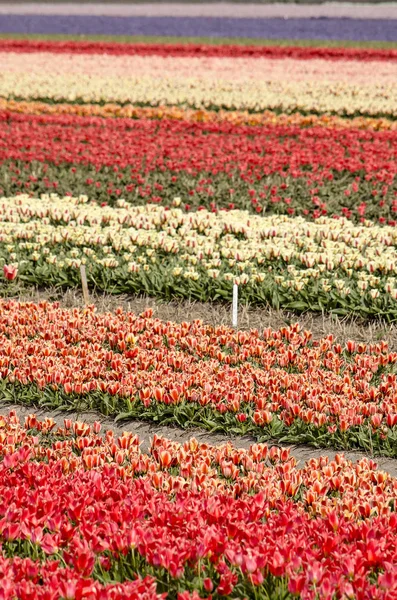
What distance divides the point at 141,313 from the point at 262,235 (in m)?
2.45

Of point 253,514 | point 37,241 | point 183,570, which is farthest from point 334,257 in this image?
point 183,570

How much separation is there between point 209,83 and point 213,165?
34.0ft

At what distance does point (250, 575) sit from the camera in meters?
3.08

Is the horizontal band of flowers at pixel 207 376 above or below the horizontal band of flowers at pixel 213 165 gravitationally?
below

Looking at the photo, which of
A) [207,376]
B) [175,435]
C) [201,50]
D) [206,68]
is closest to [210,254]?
[207,376]

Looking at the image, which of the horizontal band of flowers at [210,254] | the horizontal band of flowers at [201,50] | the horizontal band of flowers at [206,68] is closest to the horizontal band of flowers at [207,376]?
the horizontal band of flowers at [210,254]

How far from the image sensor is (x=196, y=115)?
1764 centimetres

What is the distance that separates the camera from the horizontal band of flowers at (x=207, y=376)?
5.20 metres

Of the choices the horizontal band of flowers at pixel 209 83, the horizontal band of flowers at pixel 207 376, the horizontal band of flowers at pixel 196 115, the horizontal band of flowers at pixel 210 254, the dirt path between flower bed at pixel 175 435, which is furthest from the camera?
the horizontal band of flowers at pixel 209 83

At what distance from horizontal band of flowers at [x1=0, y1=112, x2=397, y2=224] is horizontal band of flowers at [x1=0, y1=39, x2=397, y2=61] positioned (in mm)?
15465

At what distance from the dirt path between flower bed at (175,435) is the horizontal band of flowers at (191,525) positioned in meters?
0.55

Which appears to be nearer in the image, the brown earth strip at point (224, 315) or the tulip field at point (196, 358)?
the tulip field at point (196, 358)

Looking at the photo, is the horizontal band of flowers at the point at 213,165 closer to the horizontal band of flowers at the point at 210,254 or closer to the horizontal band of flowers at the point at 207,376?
the horizontal band of flowers at the point at 210,254

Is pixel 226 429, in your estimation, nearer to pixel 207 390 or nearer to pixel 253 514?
pixel 207 390
